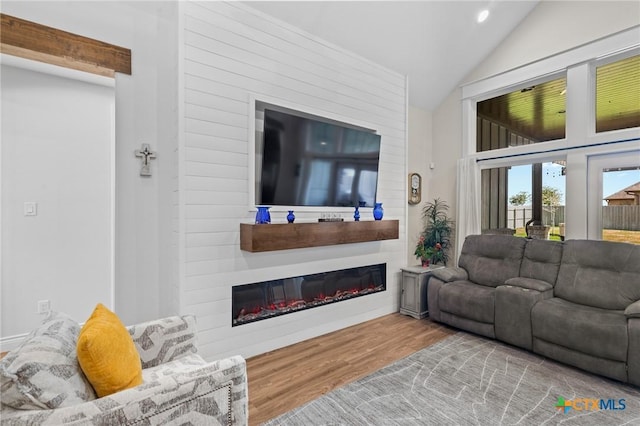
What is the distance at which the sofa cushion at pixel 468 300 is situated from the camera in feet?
10.4

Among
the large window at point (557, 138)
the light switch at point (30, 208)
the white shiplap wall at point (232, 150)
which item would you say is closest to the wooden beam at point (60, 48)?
the white shiplap wall at point (232, 150)

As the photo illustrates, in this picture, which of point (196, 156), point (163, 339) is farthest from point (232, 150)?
point (163, 339)

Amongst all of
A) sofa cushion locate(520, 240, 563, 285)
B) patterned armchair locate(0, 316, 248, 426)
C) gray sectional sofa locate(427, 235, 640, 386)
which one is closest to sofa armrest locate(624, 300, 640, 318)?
gray sectional sofa locate(427, 235, 640, 386)

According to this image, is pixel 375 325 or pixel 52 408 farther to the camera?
pixel 375 325

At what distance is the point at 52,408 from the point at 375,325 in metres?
3.06

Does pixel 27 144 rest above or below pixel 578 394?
above

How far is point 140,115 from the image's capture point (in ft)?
8.73

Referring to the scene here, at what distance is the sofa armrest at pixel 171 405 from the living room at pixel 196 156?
1311 mm

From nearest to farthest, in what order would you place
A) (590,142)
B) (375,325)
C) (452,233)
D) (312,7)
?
(312,7), (590,142), (375,325), (452,233)

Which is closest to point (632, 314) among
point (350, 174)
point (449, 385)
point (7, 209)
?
point (449, 385)

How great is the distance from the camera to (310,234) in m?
3.03

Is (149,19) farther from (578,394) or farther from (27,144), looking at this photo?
(578,394)

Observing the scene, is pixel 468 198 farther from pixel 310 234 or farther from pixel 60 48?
pixel 60 48

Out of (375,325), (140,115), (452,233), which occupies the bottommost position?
(375,325)
